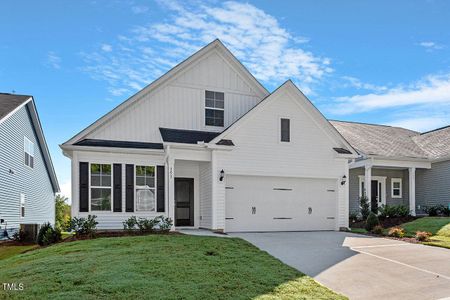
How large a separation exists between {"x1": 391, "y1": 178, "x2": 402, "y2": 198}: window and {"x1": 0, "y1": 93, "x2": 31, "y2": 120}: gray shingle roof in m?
21.5

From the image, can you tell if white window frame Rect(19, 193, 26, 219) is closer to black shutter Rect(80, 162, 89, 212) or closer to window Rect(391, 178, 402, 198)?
black shutter Rect(80, 162, 89, 212)

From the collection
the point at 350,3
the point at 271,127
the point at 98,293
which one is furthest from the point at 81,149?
the point at 350,3

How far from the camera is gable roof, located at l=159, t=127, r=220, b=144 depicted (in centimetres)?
1553

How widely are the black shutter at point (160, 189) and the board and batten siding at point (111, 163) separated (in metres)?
0.20

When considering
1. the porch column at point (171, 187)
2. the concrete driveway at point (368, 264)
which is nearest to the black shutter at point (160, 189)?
the porch column at point (171, 187)

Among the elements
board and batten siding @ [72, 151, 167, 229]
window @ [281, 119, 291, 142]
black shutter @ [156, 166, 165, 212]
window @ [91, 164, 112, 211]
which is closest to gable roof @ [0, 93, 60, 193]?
board and batten siding @ [72, 151, 167, 229]

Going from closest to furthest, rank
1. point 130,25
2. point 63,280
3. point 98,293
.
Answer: point 98,293 → point 63,280 → point 130,25

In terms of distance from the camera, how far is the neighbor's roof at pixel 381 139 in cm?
2150

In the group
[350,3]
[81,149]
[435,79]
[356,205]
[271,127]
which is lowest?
[356,205]

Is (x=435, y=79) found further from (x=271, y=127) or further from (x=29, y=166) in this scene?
(x=29, y=166)

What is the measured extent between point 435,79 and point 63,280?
1780cm

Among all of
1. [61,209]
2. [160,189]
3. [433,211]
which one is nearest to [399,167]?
[433,211]

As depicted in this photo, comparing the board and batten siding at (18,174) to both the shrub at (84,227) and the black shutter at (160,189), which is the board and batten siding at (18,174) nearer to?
the shrub at (84,227)

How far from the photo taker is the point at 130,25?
1396cm
